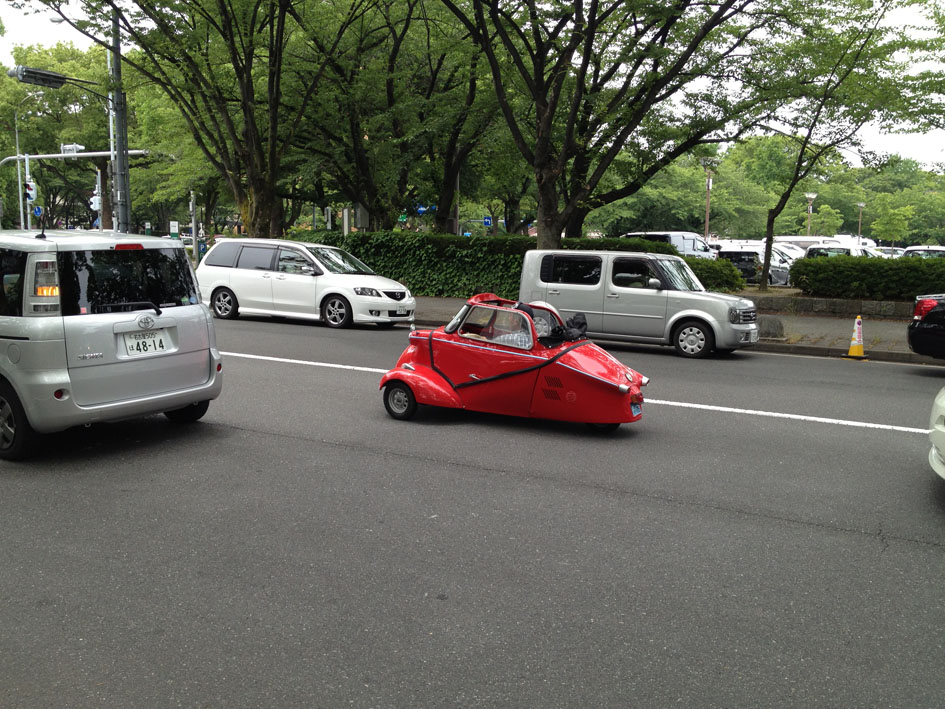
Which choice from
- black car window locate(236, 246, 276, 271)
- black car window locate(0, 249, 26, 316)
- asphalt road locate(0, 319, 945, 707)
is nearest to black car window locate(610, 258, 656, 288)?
asphalt road locate(0, 319, 945, 707)

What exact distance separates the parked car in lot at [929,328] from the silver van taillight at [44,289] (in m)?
10.8

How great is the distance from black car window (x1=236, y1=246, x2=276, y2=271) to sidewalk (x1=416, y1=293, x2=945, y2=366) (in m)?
3.29

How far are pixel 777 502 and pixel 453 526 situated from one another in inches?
87.9

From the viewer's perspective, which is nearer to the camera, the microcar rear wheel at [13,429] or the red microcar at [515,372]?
the microcar rear wheel at [13,429]

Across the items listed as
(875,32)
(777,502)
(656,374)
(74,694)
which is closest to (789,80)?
(875,32)

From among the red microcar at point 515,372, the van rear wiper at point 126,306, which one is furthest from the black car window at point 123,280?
the red microcar at point 515,372

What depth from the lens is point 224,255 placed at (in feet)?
58.3

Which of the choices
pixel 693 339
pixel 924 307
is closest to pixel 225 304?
pixel 693 339

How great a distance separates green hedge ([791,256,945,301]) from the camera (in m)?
18.2

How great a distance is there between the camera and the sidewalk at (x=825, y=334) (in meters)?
14.0

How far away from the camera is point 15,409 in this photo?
628 centimetres

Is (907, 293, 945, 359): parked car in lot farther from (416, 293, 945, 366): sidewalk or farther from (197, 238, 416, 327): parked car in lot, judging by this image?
(197, 238, 416, 327): parked car in lot

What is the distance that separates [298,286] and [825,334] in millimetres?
10177

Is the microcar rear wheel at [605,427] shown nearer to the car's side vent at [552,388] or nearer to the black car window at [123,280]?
the car's side vent at [552,388]
